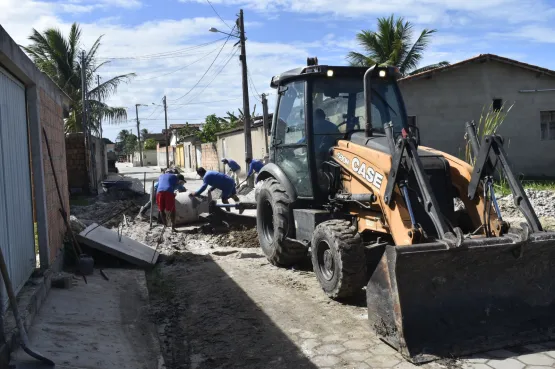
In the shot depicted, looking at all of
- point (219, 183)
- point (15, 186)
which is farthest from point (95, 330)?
point (219, 183)

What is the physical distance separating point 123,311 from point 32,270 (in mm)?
1056

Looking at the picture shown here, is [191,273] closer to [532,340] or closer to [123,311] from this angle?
[123,311]

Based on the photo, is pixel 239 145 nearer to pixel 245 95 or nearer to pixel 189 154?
pixel 245 95

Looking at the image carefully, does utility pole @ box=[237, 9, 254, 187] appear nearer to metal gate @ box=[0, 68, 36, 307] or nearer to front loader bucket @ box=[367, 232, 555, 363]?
metal gate @ box=[0, 68, 36, 307]

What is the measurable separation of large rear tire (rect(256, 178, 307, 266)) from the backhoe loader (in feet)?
0.06

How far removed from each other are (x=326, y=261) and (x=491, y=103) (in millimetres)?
13801

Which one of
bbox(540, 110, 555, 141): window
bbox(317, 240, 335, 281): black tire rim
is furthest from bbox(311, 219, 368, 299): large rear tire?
bbox(540, 110, 555, 141): window

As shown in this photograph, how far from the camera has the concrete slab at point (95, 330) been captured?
13.4 ft

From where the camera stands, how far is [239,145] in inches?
1049

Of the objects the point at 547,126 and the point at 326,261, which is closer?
the point at 326,261

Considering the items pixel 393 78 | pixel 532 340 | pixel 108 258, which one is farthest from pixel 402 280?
pixel 108 258

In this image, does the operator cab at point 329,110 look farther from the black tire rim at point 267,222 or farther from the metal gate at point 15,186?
the metal gate at point 15,186

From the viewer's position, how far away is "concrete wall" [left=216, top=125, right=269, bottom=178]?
23172 millimetres

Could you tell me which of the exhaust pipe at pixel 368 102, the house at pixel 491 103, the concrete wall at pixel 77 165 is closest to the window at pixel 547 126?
the house at pixel 491 103
